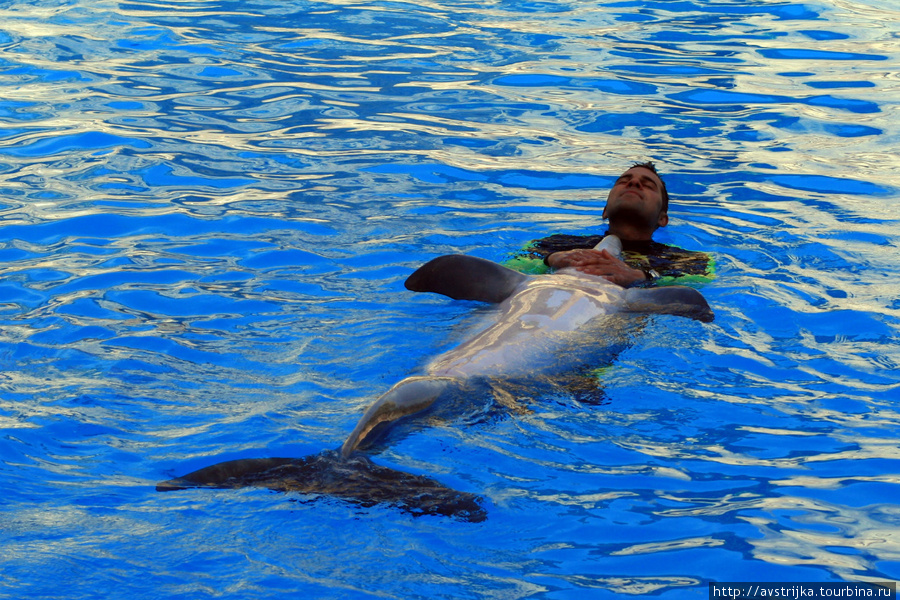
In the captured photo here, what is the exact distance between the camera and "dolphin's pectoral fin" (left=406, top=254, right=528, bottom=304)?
5.47 m

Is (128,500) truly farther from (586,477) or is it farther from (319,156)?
(319,156)

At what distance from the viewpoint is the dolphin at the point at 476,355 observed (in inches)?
139

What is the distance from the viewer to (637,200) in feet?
21.5

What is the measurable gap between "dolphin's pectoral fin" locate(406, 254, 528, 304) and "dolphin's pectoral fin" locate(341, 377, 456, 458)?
131 centimetres

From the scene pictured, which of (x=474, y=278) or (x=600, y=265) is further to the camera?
(x=600, y=265)

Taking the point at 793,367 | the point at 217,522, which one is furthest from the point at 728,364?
the point at 217,522

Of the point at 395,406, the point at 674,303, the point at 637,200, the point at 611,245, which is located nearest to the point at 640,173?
the point at 637,200

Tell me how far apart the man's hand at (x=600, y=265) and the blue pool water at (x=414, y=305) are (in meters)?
0.53

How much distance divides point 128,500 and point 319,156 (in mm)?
5150

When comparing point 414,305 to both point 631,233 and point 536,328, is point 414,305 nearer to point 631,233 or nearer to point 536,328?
point 536,328

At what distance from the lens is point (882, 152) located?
8688 millimetres

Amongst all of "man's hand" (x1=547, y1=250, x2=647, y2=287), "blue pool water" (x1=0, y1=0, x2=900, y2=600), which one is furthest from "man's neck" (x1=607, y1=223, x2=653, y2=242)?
"man's hand" (x1=547, y1=250, x2=647, y2=287)

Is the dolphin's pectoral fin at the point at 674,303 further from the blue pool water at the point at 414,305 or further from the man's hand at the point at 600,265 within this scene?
the man's hand at the point at 600,265

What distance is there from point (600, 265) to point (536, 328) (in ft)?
3.62
